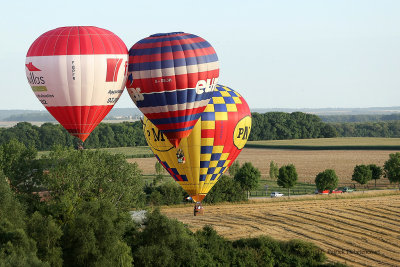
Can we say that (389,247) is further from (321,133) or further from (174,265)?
(321,133)

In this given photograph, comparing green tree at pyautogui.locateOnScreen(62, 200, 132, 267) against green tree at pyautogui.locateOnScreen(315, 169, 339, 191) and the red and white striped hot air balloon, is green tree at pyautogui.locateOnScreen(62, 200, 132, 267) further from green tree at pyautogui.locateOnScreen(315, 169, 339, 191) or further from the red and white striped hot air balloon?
green tree at pyautogui.locateOnScreen(315, 169, 339, 191)

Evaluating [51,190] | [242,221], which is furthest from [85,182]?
[242,221]

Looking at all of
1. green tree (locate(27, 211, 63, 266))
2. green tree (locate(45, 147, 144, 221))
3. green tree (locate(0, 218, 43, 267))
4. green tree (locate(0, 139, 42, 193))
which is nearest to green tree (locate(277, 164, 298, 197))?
green tree (locate(45, 147, 144, 221))

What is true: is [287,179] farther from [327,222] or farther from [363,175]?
[327,222]

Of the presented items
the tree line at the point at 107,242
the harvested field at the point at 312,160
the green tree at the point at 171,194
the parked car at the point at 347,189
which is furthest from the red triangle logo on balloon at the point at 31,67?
the harvested field at the point at 312,160

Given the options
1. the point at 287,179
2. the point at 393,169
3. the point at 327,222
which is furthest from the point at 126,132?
the point at 327,222

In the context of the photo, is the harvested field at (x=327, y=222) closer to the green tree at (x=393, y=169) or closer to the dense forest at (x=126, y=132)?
the green tree at (x=393, y=169)
